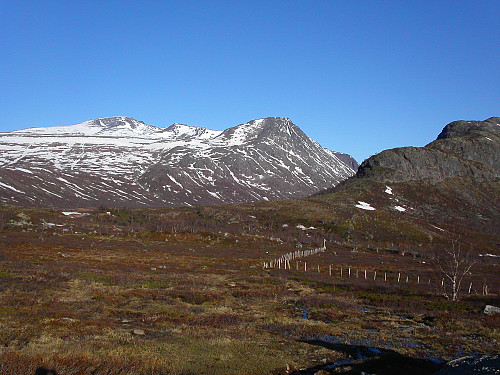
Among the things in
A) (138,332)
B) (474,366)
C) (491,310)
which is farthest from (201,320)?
(491,310)

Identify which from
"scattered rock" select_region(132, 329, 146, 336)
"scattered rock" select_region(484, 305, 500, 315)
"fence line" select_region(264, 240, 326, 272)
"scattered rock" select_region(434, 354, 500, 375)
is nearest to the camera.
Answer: "scattered rock" select_region(434, 354, 500, 375)

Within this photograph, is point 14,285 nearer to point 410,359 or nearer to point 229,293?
point 229,293

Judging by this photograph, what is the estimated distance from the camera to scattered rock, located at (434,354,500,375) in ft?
49.2

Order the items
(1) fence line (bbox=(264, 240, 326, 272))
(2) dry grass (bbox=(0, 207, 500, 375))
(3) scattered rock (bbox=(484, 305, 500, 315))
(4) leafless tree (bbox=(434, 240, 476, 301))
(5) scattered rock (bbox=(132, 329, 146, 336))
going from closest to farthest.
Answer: (2) dry grass (bbox=(0, 207, 500, 375)), (5) scattered rock (bbox=(132, 329, 146, 336)), (3) scattered rock (bbox=(484, 305, 500, 315)), (4) leafless tree (bbox=(434, 240, 476, 301)), (1) fence line (bbox=(264, 240, 326, 272))

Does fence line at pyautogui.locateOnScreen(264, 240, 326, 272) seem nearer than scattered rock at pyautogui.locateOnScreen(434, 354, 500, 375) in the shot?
No

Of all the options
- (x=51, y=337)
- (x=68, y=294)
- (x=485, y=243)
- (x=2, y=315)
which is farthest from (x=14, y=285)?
(x=485, y=243)

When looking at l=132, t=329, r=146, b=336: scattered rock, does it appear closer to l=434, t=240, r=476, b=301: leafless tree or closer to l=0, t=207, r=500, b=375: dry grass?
l=0, t=207, r=500, b=375: dry grass

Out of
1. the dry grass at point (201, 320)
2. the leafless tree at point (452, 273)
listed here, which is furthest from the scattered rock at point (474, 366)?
the leafless tree at point (452, 273)

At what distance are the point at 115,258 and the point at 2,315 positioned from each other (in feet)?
143

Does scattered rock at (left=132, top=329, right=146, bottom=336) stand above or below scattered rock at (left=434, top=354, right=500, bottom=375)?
below

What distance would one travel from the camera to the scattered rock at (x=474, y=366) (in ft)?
49.2

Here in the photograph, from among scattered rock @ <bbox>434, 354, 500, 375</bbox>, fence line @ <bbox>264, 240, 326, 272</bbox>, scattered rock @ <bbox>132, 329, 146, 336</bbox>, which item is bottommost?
fence line @ <bbox>264, 240, 326, 272</bbox>

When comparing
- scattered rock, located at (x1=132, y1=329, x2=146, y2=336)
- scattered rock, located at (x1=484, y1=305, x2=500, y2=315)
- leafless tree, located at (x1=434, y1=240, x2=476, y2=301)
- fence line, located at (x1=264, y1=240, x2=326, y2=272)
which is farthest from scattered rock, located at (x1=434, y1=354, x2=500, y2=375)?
fence line, located at (x1=264, y1=240, x2=326, y2=272)

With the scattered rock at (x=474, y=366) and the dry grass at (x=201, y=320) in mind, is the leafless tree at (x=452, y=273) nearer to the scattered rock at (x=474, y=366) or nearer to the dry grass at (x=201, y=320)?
the dry grass at (x=201, y=320)
